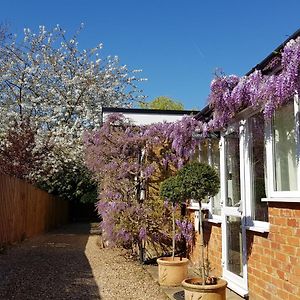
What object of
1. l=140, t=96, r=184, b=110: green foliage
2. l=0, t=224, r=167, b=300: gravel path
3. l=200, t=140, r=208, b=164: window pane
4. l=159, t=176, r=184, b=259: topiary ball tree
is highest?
l=140, t=96, r=184, b=110: green foliage

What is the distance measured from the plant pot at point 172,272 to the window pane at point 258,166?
6.26 feet

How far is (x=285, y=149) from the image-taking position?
4.98 metres

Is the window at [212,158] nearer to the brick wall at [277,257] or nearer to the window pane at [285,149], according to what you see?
the brick wall at [277,257]

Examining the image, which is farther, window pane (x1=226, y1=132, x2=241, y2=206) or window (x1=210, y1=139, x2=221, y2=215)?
window (x1=210, y1=139, x2=221, y2=215)

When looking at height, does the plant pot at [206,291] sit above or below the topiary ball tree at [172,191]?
below

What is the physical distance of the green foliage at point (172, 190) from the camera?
20.1 feet

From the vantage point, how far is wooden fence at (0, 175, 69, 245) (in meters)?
11.3

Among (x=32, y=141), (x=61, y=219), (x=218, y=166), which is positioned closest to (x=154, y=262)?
(x=218, y=166)

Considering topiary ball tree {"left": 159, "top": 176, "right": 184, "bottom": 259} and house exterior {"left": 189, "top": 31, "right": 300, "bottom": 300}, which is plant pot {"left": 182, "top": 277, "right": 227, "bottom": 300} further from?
topiary ball tree {"left": 159, "top": 176, "right": 184, "bottom": 259}

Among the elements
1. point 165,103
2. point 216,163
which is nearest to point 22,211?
point 216,163

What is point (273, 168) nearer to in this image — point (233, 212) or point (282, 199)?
point (282, 199)

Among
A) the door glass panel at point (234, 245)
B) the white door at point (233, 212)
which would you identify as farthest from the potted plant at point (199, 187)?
the door glass panel at point (234, 245)

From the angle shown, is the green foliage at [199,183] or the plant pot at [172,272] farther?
the plant pot at [172,272]

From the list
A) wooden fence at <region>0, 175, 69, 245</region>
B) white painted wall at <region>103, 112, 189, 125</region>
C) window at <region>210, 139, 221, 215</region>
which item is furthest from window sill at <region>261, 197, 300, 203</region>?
wooden fence at <region>0, 175, 69, 245</region>
